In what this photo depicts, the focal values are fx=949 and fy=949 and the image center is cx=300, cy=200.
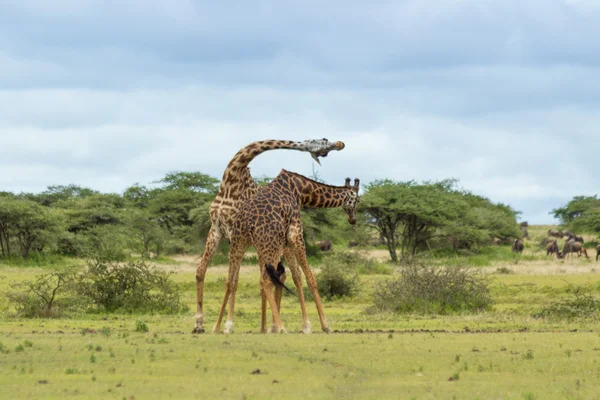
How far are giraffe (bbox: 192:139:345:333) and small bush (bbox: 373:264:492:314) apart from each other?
7015mm

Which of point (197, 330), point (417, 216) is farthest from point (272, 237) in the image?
point (417, 216)

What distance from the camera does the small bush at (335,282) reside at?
2811 cm

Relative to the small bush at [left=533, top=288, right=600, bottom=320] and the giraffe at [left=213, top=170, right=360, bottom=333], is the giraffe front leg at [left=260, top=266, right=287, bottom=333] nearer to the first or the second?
the giraffe at [left=213, top=170, right=360, bottom=333]

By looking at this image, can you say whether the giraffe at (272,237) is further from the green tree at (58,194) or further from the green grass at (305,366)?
the green tree at (58,194)

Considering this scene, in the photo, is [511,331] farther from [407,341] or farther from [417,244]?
[417,244]

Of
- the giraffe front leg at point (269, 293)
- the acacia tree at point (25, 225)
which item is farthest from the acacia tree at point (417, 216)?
the giraffe front leg at point (269, 293)

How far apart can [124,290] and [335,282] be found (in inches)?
283

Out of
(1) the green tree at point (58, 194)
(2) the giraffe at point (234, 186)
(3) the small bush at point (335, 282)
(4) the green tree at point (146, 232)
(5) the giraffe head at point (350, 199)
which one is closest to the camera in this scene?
(2) the giraffe at point (234, 186)

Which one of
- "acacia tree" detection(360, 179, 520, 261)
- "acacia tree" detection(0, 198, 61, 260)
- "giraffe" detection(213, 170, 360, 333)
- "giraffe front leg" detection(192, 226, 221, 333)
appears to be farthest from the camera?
"acacia tree" detection(360, 179, 520, 261)

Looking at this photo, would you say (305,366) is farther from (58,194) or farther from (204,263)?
(58,194)

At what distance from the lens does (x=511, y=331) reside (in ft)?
54.4

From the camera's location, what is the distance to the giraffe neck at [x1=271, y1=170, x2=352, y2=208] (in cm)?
1636

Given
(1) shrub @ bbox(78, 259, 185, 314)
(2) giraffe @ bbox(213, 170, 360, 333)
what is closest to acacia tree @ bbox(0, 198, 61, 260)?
(1) shrub @ bbox(78, 259, 185, 314)

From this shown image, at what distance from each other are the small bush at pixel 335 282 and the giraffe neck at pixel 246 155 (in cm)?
1186
